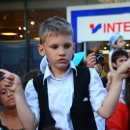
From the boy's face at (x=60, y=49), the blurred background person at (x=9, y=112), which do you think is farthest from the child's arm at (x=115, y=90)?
the blurred background person at (x=9, y=112)

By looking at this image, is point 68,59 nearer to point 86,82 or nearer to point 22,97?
point 86,82

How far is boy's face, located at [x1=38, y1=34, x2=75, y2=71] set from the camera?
7.32 ft

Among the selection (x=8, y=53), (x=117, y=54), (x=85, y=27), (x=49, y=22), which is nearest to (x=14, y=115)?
(x=49, y=22)

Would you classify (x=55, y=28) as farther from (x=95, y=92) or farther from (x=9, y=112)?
(x=9, y=112)

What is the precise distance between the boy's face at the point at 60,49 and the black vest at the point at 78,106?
16 centimetres

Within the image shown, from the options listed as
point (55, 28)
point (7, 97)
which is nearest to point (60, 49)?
point (55, 28)

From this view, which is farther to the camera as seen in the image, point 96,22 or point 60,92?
point 96,22

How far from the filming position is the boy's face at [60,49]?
2.23 meters

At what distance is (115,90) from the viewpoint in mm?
2154

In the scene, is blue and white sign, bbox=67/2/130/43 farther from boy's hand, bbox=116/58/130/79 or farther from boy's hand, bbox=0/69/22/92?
boy's hand, bbox=116/58/130/79

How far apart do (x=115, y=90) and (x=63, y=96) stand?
350 mm

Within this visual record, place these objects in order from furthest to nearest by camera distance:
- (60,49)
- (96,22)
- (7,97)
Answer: (96,22) < (7,97) < (60,49)

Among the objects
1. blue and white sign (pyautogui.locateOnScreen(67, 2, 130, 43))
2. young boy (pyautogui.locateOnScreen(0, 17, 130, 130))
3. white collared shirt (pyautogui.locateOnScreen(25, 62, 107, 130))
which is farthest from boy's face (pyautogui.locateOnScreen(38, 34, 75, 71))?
blue and white sign (pyautogui.locateOnScreen(67, 2, 130, 43))

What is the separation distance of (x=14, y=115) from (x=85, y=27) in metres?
4.32
